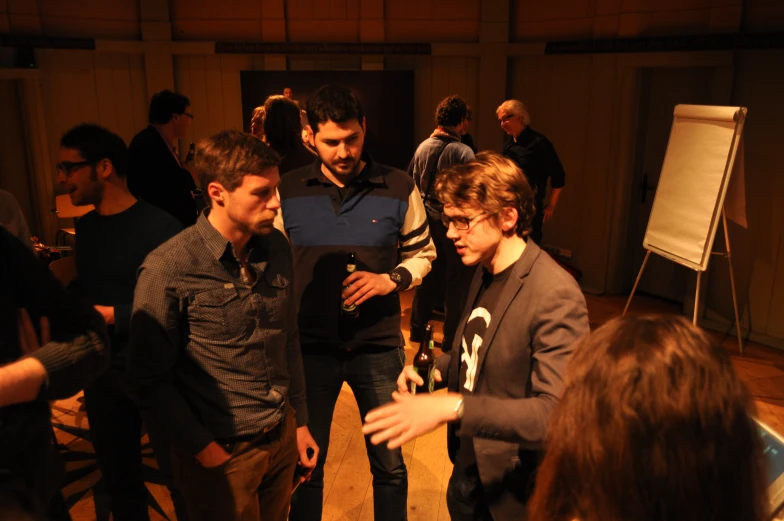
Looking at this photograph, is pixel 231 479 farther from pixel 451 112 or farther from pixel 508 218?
pixel 451 112

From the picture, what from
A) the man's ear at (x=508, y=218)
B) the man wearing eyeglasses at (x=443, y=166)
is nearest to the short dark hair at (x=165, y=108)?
the man wearing eyeglasses at (x=443, y=166)

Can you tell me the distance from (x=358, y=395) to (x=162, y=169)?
85.8 inches

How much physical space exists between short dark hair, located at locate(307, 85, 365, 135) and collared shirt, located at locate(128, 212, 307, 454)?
662 millimetres

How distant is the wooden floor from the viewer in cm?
310

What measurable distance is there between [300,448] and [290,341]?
1.30ft

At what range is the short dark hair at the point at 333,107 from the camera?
2414 mm

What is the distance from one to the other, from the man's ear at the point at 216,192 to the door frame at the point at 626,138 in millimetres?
4711

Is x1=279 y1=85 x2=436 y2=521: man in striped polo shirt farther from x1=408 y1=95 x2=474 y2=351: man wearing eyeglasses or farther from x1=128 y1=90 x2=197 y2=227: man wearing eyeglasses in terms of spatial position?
x1=408 y1=95 x2=474 y2=351: man wearing eyeglasses

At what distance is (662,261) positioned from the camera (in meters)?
6.17

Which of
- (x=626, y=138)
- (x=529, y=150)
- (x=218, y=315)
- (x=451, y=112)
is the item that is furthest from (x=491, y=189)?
(x=626, y=138)

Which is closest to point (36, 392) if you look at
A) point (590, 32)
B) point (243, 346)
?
point (243, 346)

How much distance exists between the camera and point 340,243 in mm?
2514

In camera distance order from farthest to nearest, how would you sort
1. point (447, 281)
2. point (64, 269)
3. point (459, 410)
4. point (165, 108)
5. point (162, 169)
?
point (447, 281) → point (165, 108) → point (162, 169) → point (64, 269) → point (459, 410)

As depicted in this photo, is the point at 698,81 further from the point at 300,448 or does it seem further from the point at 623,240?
the point at 300,448
